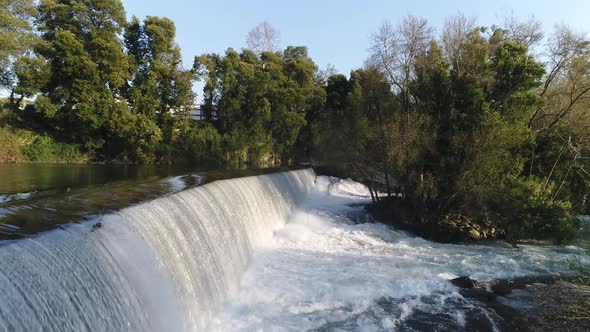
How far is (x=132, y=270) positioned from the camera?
16.1 feet

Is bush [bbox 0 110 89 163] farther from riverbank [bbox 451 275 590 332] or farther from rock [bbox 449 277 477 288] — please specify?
riverbank [bbox 451 275 590 332]

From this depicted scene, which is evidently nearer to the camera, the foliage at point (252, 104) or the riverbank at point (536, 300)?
the riverbank at point (536, 300)

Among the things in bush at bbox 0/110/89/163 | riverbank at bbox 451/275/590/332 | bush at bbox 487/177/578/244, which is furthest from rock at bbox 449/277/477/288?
bush at bbox 0/110/89/163

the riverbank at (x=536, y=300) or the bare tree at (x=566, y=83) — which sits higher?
the bare tree at (x=566, y=83)

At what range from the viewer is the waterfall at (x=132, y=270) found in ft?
11.5

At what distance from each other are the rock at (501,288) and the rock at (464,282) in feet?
1.25

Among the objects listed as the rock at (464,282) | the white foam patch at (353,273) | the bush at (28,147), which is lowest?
the white foam patch at (353,273)

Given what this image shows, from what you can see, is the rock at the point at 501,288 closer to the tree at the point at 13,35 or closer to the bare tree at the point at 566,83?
the bare tree at the point at 566,83

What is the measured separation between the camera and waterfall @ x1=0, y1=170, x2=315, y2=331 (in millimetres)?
3508

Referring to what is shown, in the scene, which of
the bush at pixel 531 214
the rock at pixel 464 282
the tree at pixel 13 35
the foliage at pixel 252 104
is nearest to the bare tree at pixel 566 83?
the bush at pixel 531 214

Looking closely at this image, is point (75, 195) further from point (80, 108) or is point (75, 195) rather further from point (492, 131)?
point (80, 108)

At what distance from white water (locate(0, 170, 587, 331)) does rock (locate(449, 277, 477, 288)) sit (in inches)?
11.6

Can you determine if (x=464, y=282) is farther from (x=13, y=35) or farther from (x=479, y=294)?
(x=13, y=35)

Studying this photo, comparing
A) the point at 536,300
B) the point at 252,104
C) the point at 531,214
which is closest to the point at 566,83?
the point at 531,214
